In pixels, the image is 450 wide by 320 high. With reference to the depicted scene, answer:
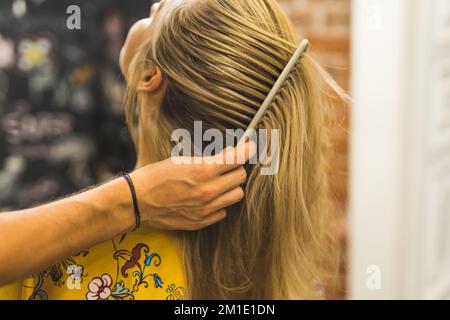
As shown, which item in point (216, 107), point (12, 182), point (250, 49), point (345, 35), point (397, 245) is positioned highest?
point (345, 35)

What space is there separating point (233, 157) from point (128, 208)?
0.21m

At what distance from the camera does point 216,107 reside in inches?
41.1

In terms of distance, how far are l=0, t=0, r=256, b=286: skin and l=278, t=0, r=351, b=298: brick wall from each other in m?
0.29

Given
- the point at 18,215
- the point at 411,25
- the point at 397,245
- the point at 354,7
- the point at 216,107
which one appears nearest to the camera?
the point at 18,215

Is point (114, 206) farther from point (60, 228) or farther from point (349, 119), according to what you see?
point (349, 119)

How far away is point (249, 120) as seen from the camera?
1.06 metres

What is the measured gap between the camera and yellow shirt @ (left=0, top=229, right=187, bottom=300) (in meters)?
1.06

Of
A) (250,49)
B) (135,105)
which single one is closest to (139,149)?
(135,105)

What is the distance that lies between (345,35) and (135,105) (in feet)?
1.76

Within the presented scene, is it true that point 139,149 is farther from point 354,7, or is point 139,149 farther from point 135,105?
point 354,7

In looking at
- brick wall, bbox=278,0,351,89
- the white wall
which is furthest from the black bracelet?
the white wall

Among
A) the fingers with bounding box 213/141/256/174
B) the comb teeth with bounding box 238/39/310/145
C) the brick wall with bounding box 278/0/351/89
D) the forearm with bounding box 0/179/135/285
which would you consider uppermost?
the brick wall with bounding box 278/0/351/89

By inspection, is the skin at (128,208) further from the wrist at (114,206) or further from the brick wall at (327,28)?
the brick wall at (327,28)

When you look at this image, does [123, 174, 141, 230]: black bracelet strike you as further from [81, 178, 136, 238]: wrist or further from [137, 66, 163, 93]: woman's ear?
[137, 66, 163, 93]: woman's ear
